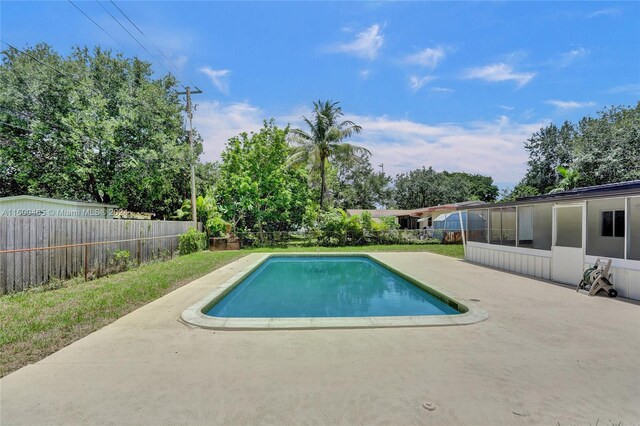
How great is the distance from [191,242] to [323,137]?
1093cm

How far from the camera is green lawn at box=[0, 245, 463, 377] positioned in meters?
3.81

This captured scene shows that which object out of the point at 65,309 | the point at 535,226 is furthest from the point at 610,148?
the point at 65,309

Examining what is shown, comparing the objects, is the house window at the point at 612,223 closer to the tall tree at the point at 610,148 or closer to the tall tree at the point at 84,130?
the tall tree at the point at 610,148

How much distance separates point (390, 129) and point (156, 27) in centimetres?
1506

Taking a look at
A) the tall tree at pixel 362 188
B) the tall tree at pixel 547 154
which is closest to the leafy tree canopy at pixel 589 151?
the tall tree at pixel 547 154

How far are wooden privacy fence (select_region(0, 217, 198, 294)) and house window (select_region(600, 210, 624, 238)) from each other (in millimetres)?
15223

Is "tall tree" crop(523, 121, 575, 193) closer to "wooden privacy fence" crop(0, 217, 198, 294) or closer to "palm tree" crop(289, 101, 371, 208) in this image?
"palm tree" crop(289, 101, 371, 208)

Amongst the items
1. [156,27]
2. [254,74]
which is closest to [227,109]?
[254,74]

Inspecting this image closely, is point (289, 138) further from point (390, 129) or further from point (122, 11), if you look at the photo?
point (122, 11)

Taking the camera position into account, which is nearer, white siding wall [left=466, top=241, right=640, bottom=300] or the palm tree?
white siding wall [left=466, top=241, right=640, bottom=300]

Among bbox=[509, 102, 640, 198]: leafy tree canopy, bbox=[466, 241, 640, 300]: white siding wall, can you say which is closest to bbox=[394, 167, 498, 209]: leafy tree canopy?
bbox=[509, 102, 640, 198]: leafy tree canopy

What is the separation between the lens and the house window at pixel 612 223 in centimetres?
959

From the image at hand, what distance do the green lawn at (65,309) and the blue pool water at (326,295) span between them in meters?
1.63

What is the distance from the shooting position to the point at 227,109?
18.0 m
